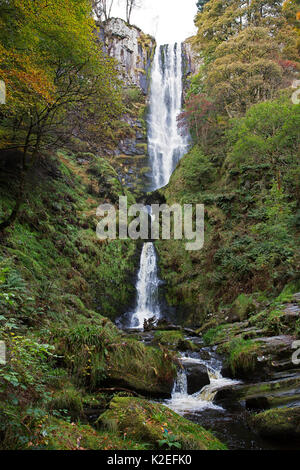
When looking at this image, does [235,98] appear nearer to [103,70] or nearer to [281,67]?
[281,67]

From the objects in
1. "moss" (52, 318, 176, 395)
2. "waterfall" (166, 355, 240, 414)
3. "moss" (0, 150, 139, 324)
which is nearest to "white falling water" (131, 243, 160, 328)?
"moss" (0, 150, 139, 324)

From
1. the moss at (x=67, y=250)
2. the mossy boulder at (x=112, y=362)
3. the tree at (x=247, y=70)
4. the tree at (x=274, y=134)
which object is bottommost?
the mossy boulder at (x=112, y=362)

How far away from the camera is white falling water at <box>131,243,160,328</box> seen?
14.6 m

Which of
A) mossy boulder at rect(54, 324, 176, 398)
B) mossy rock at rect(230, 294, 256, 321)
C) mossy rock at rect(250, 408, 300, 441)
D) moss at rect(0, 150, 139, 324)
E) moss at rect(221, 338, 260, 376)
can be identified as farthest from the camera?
mossy rock at rect(230, 294, 256, 321)

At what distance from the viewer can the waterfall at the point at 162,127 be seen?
17328 mm

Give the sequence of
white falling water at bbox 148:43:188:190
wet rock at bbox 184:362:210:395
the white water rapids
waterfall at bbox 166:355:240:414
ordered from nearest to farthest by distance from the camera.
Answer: waterfall at bbox 166:355:240:414 → the white water rapids → wet rock at bbox 184:362:210:395 → white falling water at bbox 148:43:188:190

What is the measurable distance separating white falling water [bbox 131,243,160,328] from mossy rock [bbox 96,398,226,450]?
9987mm

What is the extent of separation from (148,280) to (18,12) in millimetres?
12640

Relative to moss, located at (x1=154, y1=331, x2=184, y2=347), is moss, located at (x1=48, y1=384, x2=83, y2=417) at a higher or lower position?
higher

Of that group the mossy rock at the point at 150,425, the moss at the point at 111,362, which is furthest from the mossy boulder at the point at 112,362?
the mossy rock at the point at 150,425

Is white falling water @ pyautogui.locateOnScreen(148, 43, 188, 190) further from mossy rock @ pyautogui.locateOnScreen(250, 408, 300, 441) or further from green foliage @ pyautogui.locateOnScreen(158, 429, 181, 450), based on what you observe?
green foliage @ pyautogui.locateOnScreen(158, 429, 181, 450)

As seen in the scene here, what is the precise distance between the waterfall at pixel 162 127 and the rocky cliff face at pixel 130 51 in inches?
42.5

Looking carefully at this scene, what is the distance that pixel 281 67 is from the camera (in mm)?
16594

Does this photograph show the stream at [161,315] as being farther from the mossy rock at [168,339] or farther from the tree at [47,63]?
the tree at [47,63]
